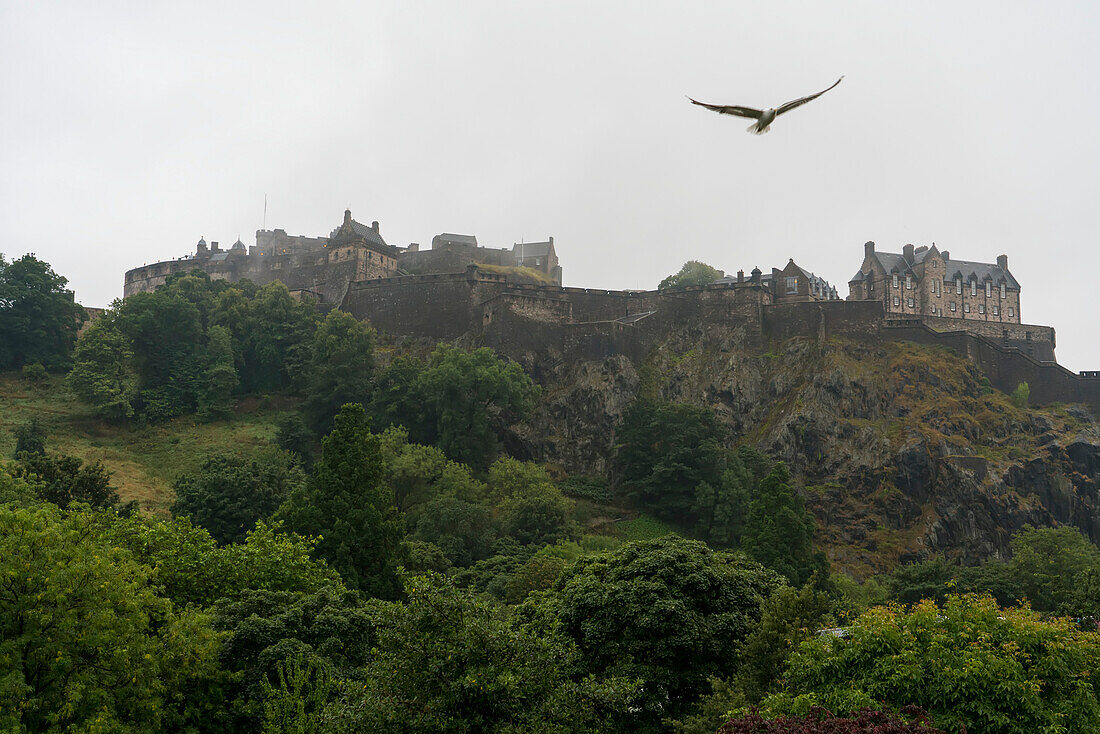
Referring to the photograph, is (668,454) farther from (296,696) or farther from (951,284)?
(296,696)

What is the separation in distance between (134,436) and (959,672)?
51139 mm

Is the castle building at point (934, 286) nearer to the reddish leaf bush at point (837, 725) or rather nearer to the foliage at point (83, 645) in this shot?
the reddish leaf bush at point (837, 725)

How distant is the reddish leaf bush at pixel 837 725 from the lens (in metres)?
13.8

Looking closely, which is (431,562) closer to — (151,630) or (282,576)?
(282,576)

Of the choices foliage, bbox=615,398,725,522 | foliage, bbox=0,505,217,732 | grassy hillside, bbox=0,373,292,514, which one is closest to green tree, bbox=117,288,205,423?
grassy hillside, bbox=0,373,292,514

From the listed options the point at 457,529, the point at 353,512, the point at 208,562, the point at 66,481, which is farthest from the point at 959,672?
the point at 66,481

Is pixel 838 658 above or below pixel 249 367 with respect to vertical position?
below

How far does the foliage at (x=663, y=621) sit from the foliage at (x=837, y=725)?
6.26m

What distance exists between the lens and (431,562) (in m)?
38.6

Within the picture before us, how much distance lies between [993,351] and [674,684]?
161 ft

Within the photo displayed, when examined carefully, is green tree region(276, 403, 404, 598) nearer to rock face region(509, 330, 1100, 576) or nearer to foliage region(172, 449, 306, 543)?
foliage region(172, 449, 306, 543)

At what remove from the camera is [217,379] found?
5978 cm

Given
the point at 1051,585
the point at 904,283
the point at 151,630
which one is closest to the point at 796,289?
the point at 904,283

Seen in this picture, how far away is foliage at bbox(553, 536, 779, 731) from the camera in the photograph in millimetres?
21547
